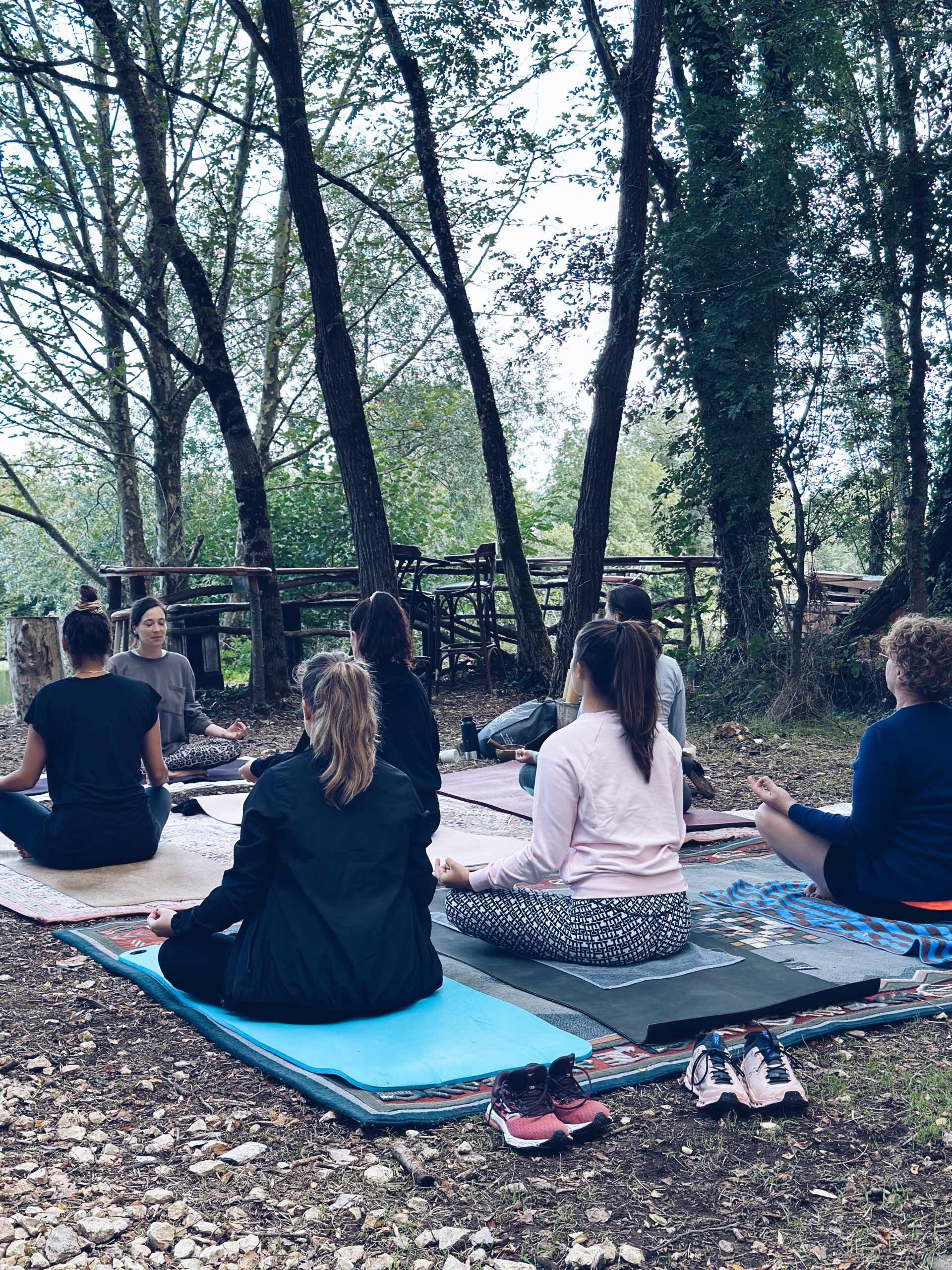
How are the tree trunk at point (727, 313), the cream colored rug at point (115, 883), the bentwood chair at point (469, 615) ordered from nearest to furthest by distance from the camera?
Answer: 1. the cream colored rug at point (115, 883)
2. the tree trunk at point (727, 313)
3. the bentwood chair at point (469, 615)

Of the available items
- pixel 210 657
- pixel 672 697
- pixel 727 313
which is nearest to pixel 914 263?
pixel 727 313

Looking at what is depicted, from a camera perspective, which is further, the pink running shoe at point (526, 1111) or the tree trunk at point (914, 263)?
the tree trunk at point (914, 263)

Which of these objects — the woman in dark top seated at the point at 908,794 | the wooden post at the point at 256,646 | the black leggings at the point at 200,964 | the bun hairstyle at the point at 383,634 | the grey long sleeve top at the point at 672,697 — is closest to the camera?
the black leggings at the point at 200,964

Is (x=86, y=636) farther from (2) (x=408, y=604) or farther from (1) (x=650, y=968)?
(2) (x=408, y=604)

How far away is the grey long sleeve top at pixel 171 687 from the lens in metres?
7.51

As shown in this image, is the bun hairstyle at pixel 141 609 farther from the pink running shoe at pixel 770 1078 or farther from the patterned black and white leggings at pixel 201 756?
the pink running shoe at pixel 770 1078

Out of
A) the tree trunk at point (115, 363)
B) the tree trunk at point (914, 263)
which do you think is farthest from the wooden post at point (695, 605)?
the tree trunk at point (115, 363)

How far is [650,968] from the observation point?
4020 millimetres

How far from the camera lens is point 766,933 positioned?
4.47 m

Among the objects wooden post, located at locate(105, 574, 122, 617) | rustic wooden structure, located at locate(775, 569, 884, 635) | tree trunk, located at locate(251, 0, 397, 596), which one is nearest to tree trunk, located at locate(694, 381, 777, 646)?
rustic wooden structure, located at locate(775, 569, 884, 635)

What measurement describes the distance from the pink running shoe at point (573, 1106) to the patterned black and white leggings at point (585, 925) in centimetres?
100

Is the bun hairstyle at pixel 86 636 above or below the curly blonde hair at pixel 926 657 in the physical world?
above

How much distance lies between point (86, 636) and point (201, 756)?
3.04m

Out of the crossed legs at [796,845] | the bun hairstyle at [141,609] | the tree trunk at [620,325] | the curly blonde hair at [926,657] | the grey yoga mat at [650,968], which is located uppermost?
the tree trunk at [620,325]
